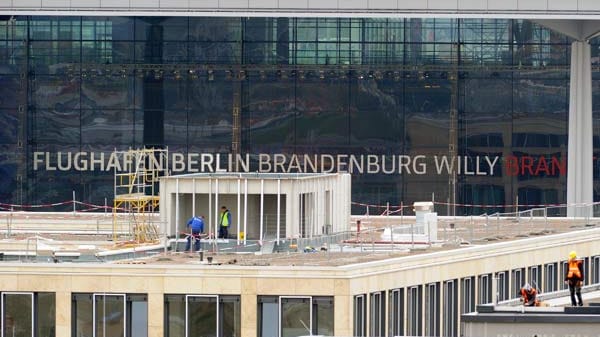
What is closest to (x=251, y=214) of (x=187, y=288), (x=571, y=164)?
(x=187, y=288)

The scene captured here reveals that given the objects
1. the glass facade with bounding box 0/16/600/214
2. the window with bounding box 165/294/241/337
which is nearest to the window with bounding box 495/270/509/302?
the window with bounding box 165/294/241/337

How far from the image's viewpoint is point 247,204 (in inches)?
2463

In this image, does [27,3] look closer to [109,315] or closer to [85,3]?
[85,3]

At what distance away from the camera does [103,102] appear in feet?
315

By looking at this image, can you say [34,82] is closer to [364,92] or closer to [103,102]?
[103,102]

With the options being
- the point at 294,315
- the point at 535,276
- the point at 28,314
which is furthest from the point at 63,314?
the point at 535,276

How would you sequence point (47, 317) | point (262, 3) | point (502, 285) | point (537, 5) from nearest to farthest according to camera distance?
point (47, 317) → point (502, 285) → point (537, 5) → point (262, 3)

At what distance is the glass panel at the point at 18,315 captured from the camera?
174 ft

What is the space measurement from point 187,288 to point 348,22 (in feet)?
141

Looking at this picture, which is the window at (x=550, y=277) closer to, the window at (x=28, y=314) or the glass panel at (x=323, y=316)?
the glass panel at (x=323, y=316)

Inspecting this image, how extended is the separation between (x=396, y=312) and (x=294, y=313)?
3454 millimetres

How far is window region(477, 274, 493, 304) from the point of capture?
2363 inches

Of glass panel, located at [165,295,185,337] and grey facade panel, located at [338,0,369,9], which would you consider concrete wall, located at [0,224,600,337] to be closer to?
glass panel, located at [165,295,185,337]

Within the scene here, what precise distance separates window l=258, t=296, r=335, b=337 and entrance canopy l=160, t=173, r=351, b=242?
9017 mm
